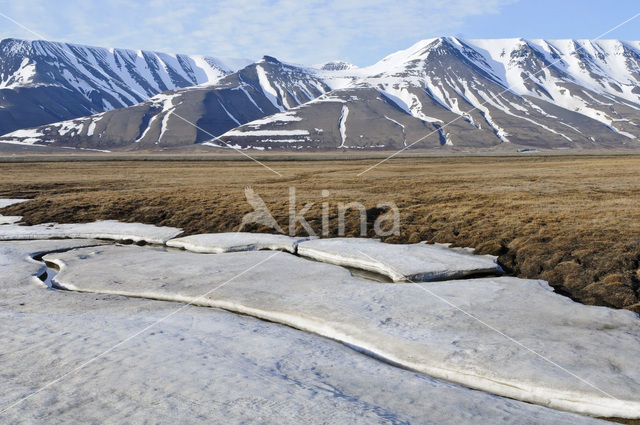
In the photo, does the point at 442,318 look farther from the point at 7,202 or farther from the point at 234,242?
the point at 7,202

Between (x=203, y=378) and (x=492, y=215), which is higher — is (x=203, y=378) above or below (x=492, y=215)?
below

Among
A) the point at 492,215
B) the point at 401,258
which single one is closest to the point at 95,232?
the point at 401,258

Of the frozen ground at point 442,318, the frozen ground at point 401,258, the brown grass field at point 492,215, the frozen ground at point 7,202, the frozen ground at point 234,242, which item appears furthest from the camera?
the frozen ground at point 7,202

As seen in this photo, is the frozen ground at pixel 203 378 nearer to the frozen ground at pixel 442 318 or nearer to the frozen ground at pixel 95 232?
the frozen ground at pixel 442 318

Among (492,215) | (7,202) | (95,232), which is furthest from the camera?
(7,202)

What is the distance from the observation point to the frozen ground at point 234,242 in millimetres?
23078

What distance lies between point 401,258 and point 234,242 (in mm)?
8961

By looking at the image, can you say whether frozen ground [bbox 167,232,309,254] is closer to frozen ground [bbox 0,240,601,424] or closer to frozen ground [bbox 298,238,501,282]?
frozen ground [bbox 298,238,501,282]

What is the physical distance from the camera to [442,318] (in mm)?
12812

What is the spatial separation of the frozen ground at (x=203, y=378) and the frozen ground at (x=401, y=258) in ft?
23.4

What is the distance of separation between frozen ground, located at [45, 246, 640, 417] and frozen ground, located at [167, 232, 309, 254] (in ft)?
9.04

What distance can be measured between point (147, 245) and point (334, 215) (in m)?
11.9

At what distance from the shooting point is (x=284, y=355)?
10547mm

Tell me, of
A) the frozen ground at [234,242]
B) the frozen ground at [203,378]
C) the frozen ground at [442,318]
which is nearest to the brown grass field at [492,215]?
the frozen ground at [442,318]
